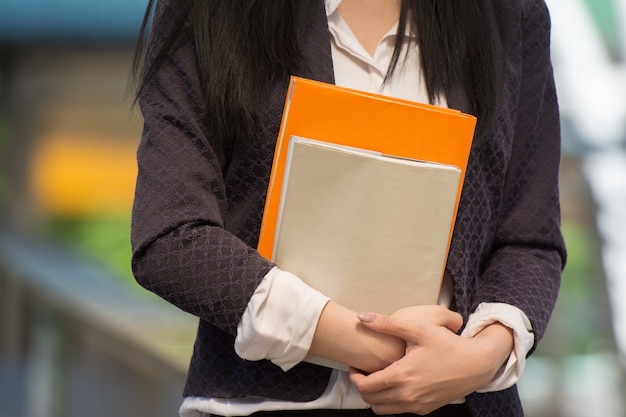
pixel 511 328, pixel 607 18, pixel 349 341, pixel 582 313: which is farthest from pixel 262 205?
pixel 607 18

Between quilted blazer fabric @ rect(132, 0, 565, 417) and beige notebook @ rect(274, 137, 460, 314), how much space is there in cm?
6

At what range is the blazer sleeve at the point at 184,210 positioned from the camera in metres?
0.98

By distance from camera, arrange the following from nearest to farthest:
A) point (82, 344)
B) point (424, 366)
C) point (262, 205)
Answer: point (424, 366) → point (262, 205) → point (82, 344)

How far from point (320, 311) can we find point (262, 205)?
17 centimetres

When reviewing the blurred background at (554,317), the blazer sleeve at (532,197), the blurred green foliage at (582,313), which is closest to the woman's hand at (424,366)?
the blazer sleeve at (532,197)

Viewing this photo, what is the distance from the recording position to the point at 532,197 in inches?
46.8

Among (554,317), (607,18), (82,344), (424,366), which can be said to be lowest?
(82,344)

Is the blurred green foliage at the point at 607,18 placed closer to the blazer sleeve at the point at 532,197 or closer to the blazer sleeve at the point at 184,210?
the blazer sleeve at the point at 532,197

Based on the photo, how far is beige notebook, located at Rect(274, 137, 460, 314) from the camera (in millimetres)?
984

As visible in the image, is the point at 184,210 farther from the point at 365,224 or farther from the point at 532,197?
the point at 532,197

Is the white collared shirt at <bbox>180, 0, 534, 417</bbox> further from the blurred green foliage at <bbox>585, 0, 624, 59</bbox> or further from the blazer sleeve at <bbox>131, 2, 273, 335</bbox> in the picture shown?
the blurred green foliage at <bbox>585, 0, 624, 59</bbox>

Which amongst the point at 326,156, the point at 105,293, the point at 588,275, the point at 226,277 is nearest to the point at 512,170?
the point at 326,156

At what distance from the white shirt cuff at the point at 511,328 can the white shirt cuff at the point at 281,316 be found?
19cm

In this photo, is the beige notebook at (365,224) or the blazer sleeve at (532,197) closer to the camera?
the beige notebook at (365,224)
